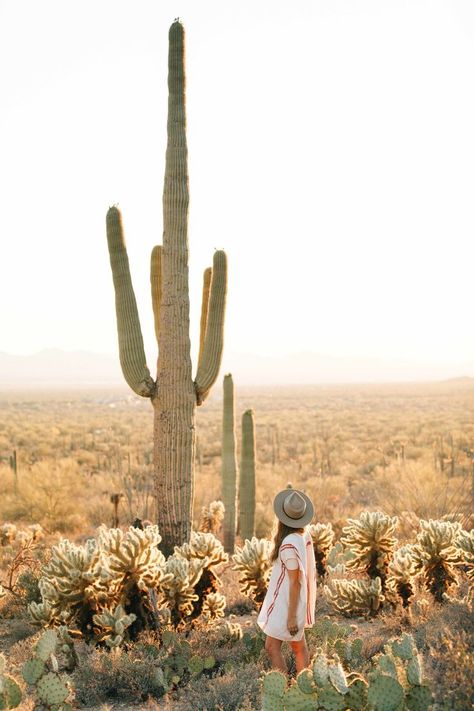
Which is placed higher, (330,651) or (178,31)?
(178,31)

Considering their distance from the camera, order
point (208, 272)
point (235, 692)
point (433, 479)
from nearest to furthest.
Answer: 1. point (235, 692)
2. point (208, 272)
3. point (433, 479)

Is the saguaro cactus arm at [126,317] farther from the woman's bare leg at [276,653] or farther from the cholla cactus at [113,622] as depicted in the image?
the woman's bare leg at [276,653]

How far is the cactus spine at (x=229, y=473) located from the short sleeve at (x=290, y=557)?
5629mm

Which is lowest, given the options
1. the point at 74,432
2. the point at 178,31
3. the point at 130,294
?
the point at 74,432

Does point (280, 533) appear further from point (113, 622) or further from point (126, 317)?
point (126, 317)

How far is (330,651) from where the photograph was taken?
5688 mm

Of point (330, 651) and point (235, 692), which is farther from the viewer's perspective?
point (330, 651)

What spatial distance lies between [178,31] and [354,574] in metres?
7.04

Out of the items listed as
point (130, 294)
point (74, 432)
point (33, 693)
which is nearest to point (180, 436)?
point (130, 294)

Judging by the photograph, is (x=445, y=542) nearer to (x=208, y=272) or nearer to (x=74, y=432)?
(x=208, y=272)

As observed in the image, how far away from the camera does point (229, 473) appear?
36.6 ft

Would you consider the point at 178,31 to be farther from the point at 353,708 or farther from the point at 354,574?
the point at 353,708

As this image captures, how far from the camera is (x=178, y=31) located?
8836 mm

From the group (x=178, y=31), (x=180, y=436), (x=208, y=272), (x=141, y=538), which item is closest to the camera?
(x=141, y=538)
